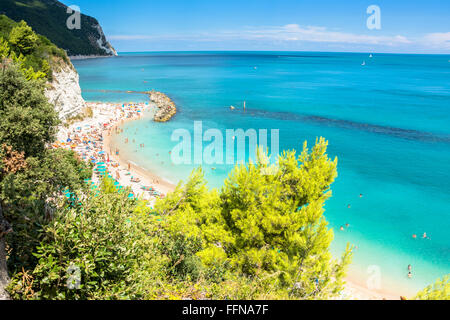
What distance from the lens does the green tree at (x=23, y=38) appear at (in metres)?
31.2

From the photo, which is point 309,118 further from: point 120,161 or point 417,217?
point 120,161

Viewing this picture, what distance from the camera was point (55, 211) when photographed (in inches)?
315

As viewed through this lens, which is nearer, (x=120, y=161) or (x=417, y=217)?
(x=417, y=217)

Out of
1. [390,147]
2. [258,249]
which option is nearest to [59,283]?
[258,249]

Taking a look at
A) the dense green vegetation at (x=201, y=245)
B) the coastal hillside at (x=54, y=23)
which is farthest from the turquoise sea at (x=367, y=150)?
the coastal hillside at (x=54, y=23)

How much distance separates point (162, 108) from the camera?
63406 millimetres

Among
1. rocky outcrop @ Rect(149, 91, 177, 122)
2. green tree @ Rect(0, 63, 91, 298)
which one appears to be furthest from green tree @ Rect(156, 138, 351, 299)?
rocky outcrop @ Rect(149, 91, 177, 122)

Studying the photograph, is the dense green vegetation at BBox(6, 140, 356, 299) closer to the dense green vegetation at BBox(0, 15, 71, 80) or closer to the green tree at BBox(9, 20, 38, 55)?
the dense green vegetation at BBox(0, 15, 71, 80)

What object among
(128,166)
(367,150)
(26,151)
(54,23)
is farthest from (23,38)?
(54,23)

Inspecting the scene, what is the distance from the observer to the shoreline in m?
19.2

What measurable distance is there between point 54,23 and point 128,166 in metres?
175

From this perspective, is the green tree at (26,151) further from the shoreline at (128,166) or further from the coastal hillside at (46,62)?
the coastal hillside at (46,62)
